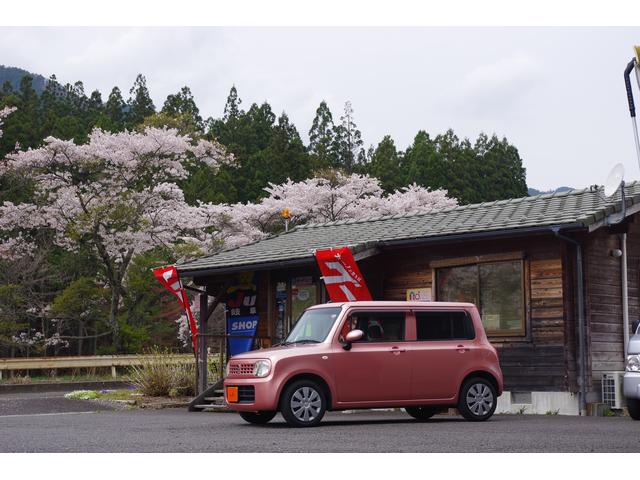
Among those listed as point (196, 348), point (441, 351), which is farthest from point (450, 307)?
point (196, 348)

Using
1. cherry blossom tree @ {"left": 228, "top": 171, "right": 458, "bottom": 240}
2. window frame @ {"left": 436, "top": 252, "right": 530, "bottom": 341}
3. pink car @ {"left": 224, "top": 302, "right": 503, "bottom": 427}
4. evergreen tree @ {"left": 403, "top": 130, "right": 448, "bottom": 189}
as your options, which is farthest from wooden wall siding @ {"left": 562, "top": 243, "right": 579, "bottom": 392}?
evergreen tree @ {"left": 403, "top": 130, "right": 448, "bottom": 189}

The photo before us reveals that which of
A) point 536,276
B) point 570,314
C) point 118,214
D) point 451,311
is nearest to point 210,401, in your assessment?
point 451,311

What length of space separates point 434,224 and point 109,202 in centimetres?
2082

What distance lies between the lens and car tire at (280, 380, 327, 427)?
544 inches

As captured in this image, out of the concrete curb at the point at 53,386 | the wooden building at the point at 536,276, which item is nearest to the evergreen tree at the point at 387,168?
the concrete curb at the point at 53,386

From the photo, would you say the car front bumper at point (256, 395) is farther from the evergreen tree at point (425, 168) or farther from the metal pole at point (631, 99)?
the evergreen tree at point (425, 168)

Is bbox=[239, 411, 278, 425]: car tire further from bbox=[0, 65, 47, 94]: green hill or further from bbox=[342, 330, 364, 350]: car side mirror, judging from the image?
bbox=[0, 65, 47, 94]: green hill

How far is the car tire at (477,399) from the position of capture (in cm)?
1501

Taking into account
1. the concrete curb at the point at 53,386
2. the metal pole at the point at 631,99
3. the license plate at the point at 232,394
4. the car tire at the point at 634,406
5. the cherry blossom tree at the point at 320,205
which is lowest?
the concrete curb at the point at 53,386

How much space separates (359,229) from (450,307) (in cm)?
851

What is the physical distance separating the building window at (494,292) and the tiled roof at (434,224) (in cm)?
87

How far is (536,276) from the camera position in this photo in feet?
59.2

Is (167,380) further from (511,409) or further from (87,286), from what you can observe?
(87,286)

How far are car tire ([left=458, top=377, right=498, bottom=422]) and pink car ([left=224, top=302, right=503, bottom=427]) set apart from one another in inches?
0.6
